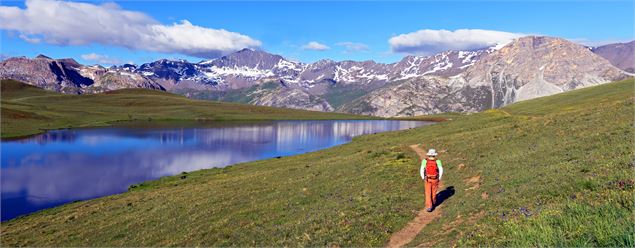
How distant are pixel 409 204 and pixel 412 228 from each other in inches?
175

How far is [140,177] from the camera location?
6738 cm

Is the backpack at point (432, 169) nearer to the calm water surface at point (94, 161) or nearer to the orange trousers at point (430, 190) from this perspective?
the orange trousers at point (430, 190)

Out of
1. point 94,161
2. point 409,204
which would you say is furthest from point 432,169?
point 94,161

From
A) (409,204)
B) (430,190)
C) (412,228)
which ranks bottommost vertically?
(412,228)

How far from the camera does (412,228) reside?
21.8m

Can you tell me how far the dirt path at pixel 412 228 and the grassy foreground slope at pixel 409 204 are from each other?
582 millimetres

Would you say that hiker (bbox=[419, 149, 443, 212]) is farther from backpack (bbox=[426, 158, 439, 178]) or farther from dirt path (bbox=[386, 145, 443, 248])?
dirt path (bbox=[386, 145, 443, 248])

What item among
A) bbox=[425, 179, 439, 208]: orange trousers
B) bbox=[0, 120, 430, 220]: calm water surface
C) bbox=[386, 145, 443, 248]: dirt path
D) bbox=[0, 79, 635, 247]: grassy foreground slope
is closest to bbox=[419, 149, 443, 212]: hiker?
bbox=[425, 179, 439, 208]: orange trousers

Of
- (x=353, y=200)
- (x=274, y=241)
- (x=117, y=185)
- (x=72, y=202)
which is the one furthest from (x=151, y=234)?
(x=117, y=185)

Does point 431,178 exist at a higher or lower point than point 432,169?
lower

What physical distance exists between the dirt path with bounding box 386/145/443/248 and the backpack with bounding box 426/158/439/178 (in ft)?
6.81

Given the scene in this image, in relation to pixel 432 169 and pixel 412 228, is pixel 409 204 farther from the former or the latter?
pixel 412 228

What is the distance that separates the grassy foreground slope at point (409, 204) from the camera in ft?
47.3

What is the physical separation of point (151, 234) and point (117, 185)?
35395 millimetres
